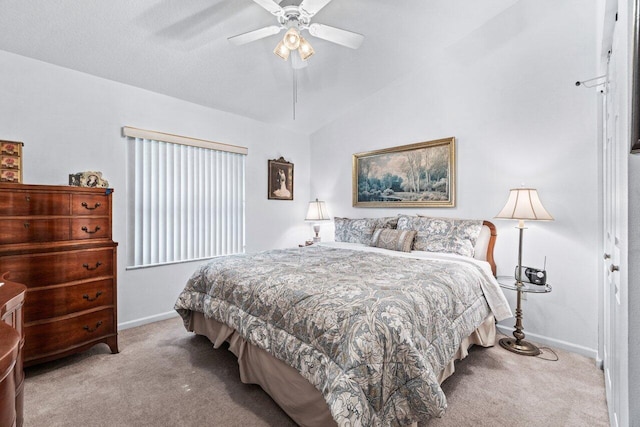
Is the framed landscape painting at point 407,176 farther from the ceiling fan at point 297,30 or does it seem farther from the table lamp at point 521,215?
the ceiling fan at point 297,30

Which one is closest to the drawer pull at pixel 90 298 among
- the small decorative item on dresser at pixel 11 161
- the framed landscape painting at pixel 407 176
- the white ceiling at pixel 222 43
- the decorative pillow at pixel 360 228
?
the small decorative item on dresser at pixel 11 161

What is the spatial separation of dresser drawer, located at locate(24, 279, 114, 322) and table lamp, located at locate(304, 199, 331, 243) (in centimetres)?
269

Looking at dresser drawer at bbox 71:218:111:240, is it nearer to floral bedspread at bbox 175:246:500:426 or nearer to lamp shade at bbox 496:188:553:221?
floral bedspread at bbox 175:246:500:426

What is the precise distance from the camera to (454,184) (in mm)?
3395

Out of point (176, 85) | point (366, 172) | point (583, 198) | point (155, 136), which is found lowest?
point (583, 198)

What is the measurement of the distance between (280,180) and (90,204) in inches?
101

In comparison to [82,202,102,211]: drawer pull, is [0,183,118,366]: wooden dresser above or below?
below

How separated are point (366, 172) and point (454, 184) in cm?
125

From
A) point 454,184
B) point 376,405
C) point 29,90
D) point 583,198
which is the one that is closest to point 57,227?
point 29,90

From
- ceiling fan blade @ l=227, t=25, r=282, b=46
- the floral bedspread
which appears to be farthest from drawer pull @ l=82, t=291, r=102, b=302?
ceiling fan blade @ l=227, t=25, r=282, b=46

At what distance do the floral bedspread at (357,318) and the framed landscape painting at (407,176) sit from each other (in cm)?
122

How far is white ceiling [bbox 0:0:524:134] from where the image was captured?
7.62 feet

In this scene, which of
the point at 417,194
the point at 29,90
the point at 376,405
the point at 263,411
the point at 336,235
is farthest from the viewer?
the point at 336,235

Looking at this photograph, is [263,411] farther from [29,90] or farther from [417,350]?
[29,90]
